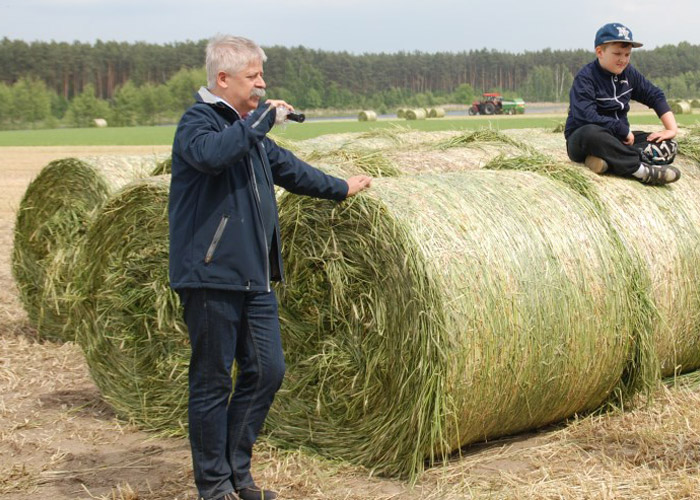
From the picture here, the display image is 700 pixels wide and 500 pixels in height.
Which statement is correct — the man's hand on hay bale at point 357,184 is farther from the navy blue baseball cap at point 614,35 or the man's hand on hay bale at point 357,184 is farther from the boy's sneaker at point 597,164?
the navy blue baseball cap at point 614,35

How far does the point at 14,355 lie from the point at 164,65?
119 meters

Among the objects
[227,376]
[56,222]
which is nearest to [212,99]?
[227,376]

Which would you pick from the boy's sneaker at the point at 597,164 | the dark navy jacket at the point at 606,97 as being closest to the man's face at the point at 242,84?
the boy's sneaker at the point at 597,164

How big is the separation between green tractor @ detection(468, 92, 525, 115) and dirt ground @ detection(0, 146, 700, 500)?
207 ft

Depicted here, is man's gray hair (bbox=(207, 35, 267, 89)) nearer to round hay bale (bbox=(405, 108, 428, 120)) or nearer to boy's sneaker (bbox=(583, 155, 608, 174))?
boy's sneaker (bbox=(583, 155, 608, 174))

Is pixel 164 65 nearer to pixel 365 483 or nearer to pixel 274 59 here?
pixel 274 59

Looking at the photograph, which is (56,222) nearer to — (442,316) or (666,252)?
(442,316)

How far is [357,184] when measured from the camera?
5051 millimetres

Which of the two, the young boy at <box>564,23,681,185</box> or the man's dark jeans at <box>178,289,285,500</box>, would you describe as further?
→ the young boy at <box>564,23,681,185</box>

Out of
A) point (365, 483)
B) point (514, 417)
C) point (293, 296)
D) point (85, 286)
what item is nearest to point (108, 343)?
point (85, 286)

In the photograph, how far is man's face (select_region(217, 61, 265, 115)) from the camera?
448cm

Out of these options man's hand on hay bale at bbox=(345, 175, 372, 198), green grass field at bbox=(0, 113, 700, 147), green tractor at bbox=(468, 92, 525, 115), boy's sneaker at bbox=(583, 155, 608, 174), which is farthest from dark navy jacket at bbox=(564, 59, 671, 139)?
green tractor at bbox=(468, 92, 525, 115)

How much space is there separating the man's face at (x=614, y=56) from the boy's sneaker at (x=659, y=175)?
2.26ft

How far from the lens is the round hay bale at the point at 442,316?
15.9 ft
